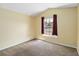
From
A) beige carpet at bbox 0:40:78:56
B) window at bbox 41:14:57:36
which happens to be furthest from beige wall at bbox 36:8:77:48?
beige carpet at bbox 0:40:78:56

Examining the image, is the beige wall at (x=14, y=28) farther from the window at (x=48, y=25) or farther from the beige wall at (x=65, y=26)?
the window at (x=48, y=25)

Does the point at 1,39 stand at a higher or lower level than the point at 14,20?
lower

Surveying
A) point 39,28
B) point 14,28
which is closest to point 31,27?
point 39,28

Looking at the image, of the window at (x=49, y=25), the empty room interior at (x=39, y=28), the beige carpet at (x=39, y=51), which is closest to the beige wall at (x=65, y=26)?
the empty room interior at (x=39, y=28)

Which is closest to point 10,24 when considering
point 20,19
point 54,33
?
point 20,19

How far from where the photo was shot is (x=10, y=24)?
9.53 ft

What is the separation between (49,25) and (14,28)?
1362 millimetres

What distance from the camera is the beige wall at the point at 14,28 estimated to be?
2.68m

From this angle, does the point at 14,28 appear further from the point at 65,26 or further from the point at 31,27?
the point at 65,26

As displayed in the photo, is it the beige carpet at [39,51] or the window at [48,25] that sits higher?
the window at [48,25]

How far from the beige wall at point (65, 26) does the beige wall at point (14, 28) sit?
1.47 feet

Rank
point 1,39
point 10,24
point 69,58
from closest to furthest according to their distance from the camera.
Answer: point 69,58 → point 1,39 → point 10,24

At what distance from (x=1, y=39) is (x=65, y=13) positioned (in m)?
2.44

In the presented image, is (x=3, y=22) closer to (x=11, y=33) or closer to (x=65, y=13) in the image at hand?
(x=11, y=33)
